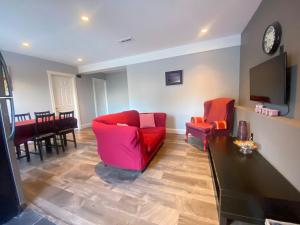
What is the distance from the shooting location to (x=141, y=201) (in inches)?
63.6

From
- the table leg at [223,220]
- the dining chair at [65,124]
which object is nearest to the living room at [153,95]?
the table leg at [223,220]

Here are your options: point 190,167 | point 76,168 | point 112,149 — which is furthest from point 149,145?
point 76,168

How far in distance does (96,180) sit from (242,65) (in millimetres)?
3702

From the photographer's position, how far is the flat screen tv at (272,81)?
1465mm

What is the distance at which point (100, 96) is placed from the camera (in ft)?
21.5

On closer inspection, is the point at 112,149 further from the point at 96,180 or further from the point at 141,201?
the point at 141,201

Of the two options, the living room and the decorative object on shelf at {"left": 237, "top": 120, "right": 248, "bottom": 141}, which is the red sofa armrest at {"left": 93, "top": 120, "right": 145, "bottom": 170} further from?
the decorative object on shelf at {"left": 237, "top": 120, "right": 248, "bottom": 141}

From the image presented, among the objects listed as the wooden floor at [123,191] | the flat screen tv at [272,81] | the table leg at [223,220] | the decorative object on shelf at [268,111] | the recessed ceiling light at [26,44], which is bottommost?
the wooden floor at [123,191]

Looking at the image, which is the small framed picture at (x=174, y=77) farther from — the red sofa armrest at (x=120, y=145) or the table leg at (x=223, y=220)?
the table leg at (x=223, y=220)

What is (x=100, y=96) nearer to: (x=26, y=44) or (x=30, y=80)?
(x=30, y=80)

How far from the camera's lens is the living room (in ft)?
4.73

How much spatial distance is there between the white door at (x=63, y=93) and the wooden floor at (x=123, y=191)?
2632mm

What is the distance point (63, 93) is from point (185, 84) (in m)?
4.24

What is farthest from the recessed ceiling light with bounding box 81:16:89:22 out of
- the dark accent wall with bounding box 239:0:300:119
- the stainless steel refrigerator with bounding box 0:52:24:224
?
the dark accent wall with bounding box 239:0:300:119
